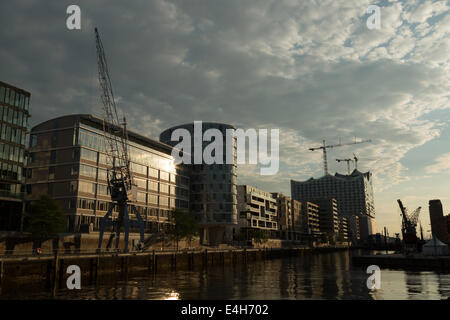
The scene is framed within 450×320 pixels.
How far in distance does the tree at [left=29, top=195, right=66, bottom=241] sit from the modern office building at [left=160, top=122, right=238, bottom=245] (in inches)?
3098

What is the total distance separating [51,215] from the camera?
70750mm

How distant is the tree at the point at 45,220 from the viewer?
6919cm

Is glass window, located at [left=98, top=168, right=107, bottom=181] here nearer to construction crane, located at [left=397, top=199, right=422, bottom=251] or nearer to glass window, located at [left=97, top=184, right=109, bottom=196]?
glass window, located at [left=97, top=184, right=109, bottom=196]

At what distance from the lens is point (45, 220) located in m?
69.2

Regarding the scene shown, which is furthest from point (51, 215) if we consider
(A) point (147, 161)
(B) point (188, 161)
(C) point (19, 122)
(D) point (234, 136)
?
(D) point (234, 136)

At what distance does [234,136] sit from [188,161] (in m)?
24.0

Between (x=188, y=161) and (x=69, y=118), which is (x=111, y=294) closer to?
(x=69, y=118)

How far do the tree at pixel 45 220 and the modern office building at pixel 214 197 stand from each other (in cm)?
7868

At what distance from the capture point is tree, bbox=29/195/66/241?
69.2 m

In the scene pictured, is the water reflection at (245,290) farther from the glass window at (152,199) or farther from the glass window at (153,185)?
the glass window at (153,185)

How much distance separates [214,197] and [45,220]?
286 ft
